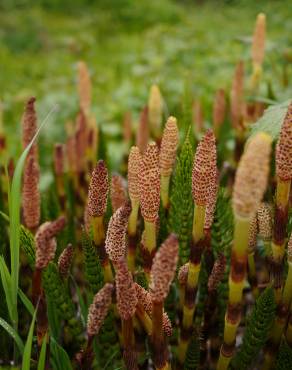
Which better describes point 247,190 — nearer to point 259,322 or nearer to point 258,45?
point 259,322

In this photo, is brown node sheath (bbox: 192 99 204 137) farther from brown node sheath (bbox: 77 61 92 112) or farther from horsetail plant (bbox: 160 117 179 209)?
horsetail plant (bbox: 160 117 179 209)

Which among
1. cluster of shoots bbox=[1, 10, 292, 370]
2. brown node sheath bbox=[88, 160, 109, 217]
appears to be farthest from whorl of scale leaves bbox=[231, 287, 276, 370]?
brown node sheath bbox=[88, 160, 109, 217]

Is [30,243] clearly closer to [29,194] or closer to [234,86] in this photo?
[29,194]

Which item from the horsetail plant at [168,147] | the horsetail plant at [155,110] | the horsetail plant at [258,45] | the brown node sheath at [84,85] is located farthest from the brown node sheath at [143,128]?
the horsetail plant at [168,147]

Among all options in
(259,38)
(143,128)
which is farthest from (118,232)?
(259,38)

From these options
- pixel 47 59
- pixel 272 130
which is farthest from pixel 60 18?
pixel 272 130

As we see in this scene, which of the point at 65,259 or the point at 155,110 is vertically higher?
the point at 155,110

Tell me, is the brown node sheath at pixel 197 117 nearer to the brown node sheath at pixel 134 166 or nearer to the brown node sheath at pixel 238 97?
the brown node sheath at pixel 238 97
